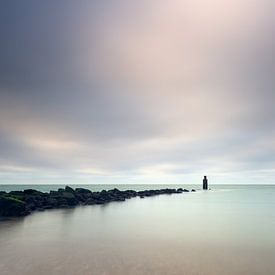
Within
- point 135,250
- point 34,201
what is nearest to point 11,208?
point 34,201

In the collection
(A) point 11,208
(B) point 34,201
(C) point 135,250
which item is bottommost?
(C) point 135,250

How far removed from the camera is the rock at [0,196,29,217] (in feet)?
119

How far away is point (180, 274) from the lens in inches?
509

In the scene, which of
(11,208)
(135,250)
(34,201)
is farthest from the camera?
(34,201)

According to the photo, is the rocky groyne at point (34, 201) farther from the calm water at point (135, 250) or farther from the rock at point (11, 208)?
the calm water at point (135, 250)

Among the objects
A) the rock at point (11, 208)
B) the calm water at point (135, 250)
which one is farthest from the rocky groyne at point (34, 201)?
the calm water at point (135, 250)

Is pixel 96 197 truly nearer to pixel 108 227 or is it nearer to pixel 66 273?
pixel 108 227

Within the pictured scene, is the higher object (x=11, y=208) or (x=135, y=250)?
(x=11, y=208)

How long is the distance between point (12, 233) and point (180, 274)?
17.1 meters

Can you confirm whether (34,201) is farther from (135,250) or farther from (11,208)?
(135,250)

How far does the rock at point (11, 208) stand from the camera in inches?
1431

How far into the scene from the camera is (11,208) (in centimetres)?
3706

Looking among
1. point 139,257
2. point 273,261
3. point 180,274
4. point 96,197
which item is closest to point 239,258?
point 273,261

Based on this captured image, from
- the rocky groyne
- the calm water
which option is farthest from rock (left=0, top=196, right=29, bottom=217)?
the calm water
